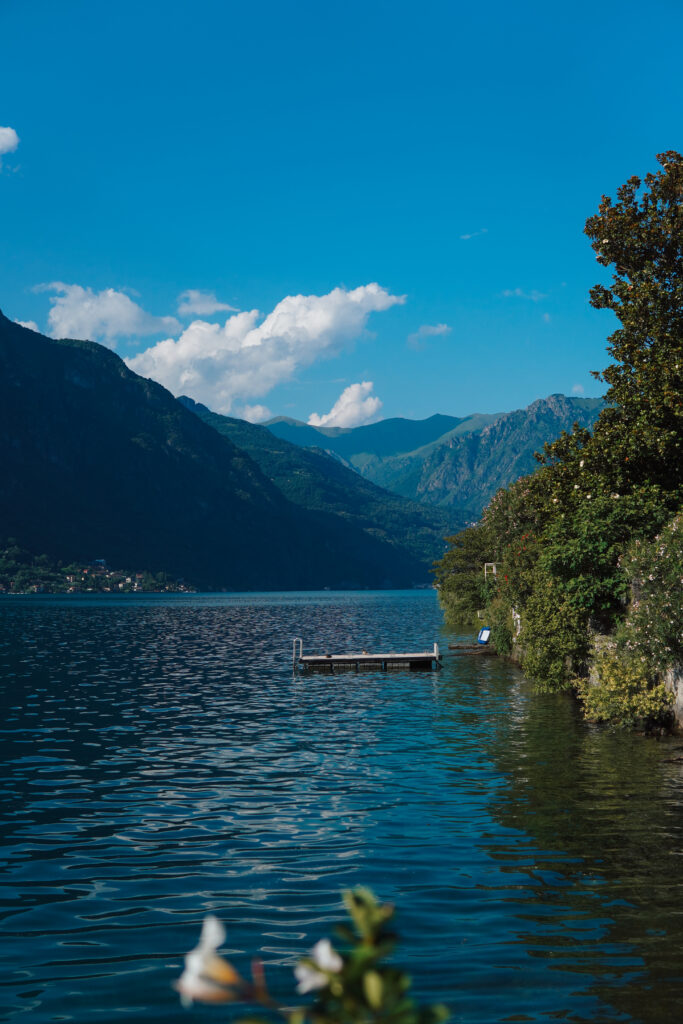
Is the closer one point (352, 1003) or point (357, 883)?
point (352, 1003)

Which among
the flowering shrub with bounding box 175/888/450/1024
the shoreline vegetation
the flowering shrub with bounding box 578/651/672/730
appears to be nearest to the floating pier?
the shoreline vegetation

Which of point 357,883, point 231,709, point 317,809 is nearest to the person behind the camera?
point 357,883

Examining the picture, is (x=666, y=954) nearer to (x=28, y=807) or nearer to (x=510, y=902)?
(x=510, y=902)

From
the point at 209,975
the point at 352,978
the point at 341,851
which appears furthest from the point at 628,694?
the point at 209,975

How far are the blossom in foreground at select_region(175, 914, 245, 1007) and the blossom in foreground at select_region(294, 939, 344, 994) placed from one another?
0.19 m

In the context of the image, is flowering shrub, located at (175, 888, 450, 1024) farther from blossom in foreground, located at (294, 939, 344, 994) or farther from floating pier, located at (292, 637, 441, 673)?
floating pier, located at (292, 637, 441, 673)

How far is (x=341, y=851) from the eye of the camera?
14305mm

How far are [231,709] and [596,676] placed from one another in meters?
13.5

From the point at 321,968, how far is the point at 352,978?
3.6 inches

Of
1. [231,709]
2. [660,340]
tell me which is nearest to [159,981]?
[231,709]

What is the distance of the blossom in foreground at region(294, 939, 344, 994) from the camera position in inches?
91.2

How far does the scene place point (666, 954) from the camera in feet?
32.3

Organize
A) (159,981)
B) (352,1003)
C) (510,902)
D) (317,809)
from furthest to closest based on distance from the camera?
1. (317,809)
2. (510,902)
3. (159,981)
4. (352,1003)

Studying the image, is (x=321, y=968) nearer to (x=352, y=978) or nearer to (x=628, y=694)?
(x=352, y=978)
